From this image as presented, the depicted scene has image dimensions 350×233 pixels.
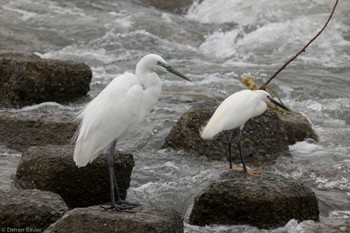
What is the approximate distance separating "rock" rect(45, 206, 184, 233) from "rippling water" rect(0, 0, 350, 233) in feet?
2.72

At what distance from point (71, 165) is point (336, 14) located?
31.2 feet

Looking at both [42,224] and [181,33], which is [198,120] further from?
[181,33]

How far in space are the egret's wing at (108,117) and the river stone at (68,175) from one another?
0.59 metres

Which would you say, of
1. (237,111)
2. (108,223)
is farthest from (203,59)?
(108,223)

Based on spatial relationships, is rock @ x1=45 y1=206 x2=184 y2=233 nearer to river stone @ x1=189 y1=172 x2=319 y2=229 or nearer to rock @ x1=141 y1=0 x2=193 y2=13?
river stone @ x1=189 y1=172 x2=319 y2=229

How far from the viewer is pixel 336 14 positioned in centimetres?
1359

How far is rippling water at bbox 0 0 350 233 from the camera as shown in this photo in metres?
6.06

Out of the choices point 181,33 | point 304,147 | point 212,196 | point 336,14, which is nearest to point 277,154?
point 304,147

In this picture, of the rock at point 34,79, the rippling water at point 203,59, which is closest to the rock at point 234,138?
the rippling water at point 203,59

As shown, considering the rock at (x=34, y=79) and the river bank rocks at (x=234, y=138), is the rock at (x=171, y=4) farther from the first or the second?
the river bank rocks at (x=234, y=138)

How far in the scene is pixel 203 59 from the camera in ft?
37.8

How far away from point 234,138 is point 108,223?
8.33 feet

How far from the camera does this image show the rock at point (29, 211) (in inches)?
173

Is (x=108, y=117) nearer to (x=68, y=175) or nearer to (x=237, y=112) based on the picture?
(x=68, y=175)
